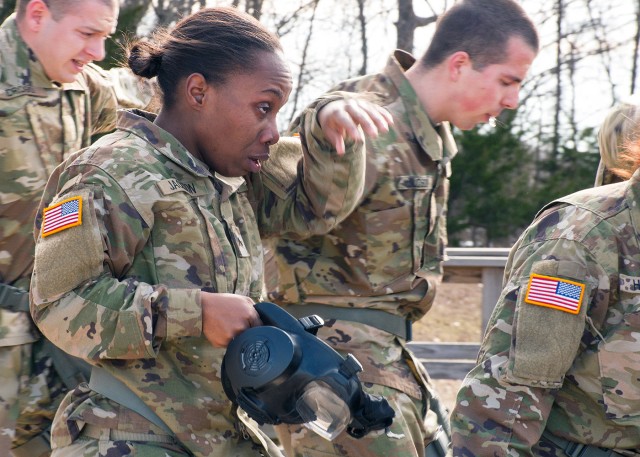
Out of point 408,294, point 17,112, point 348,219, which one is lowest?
point 408,294

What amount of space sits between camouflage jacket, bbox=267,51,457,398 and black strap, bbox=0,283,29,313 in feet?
3.05

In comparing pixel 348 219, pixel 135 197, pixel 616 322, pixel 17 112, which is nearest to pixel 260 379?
pixel 135 197

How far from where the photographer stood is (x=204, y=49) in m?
3.09

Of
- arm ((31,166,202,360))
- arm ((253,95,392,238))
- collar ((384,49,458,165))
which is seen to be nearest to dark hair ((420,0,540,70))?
collar ((384,49,458,165))

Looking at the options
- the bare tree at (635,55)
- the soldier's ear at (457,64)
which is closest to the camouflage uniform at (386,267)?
the soldier's ear at (457,64)

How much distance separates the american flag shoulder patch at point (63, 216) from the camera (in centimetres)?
274

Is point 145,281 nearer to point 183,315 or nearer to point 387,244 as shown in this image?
point 183,315

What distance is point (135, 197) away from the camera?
2840mm

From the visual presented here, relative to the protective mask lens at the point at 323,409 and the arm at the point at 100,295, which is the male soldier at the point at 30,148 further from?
the protective mask lens at the point at 323,409

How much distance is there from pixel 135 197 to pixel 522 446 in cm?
118

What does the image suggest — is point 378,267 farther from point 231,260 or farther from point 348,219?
point 231,260

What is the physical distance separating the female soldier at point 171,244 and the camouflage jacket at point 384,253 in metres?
0.89

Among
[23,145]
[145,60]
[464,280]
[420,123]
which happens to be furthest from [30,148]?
[464,280]

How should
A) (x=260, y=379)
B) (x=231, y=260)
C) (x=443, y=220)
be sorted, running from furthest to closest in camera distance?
(x=443, y=220), (x=231, y=260), (x=260, y=379)
